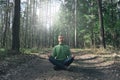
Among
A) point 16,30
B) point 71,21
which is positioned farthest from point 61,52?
point 71,21

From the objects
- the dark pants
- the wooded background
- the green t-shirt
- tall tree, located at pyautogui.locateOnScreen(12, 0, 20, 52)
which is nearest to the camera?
the dark pants

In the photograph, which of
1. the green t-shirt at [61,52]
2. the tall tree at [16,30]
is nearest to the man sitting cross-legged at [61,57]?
the green t-shirt at [61,52]

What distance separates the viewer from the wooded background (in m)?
47.9

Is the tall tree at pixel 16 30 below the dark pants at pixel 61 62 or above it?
above

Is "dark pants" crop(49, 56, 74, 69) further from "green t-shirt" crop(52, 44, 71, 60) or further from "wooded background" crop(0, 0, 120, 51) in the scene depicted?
"wooded background" crop(0, 0, 120, 51)

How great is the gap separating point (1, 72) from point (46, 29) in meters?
65.8

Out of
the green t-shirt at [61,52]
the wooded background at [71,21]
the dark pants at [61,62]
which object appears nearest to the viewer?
the dark pants at [61,62]

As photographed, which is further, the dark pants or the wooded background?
the wooded background

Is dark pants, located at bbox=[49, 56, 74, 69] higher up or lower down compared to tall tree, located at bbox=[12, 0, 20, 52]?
lower down

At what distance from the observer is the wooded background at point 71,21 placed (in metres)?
47.9

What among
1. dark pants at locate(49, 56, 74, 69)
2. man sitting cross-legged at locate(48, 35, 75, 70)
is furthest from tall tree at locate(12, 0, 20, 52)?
dark pants at locate(49, 56, 74, 69)

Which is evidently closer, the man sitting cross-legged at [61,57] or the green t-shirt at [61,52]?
the man sitting cross-legged at [61,57]

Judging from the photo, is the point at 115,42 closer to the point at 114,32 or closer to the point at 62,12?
the point at 114,32

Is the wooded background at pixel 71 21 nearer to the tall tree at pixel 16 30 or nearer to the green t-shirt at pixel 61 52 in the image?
the tall tree at pixel 16 30
